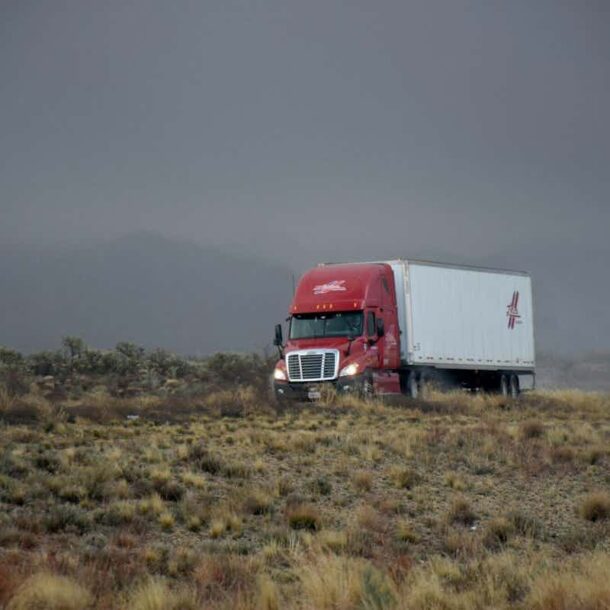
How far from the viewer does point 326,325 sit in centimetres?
3547

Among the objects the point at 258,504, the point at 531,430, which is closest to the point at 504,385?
the point at 531,430

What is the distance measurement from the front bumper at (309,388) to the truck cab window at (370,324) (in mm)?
1456

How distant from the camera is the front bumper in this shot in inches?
1355

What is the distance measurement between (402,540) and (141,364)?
47.7 metres

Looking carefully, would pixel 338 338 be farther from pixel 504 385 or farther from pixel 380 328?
pixel 504 385

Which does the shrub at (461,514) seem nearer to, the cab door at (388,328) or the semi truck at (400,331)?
the semi truck at (400,331)

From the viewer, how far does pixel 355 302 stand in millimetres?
34938

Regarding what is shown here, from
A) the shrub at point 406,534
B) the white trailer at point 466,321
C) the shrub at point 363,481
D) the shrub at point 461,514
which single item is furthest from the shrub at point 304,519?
the white trailer at point 466,321

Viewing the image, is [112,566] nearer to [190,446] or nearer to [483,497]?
[483,497]

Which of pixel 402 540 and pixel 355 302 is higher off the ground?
pixel 355 302

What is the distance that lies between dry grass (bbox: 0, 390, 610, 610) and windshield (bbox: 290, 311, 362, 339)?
7364 mm

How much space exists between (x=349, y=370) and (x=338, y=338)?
1171mm

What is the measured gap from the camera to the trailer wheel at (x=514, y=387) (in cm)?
4712

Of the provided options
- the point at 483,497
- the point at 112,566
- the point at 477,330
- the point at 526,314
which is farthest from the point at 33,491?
the point at 526,314
